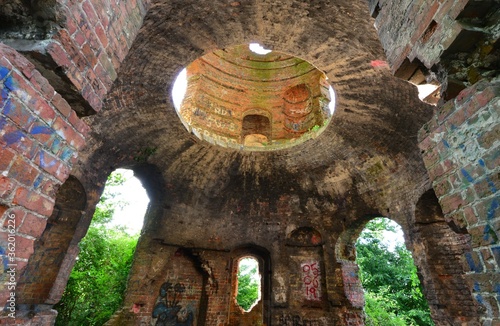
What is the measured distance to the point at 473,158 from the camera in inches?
58.7

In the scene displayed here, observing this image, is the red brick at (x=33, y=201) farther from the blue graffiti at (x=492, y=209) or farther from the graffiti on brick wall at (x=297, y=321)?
the graffiti on brick wall at (x=297, y=321)

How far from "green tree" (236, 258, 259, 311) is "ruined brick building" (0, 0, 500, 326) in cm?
430

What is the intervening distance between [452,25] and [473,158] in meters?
0.83

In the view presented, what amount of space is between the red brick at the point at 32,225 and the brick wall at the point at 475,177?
7.36 feet

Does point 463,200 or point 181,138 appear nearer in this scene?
point 463,200

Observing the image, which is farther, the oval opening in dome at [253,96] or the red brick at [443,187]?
the oval opening in dome at [253,96]

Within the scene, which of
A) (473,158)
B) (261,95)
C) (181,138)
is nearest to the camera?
(473,158)

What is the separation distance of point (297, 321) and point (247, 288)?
6438 millimetres

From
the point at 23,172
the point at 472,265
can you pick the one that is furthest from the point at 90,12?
the point at 472,265

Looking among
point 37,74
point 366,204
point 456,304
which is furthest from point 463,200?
point 366,204

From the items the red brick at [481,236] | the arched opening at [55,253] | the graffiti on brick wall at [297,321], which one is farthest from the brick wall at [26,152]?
the graffiti on brick wall at [297,321]

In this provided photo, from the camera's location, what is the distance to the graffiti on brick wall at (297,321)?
7320 mm

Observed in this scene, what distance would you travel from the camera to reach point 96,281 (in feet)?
24.0

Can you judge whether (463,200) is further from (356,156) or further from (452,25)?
(356,156)
